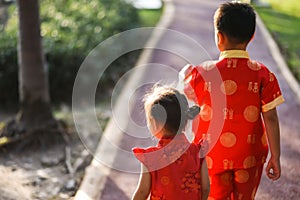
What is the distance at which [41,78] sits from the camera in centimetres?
648

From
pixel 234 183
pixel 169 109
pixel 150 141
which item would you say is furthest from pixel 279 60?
pixel 169 109

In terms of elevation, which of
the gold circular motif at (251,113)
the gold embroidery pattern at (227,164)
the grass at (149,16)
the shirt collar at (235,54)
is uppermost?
the shirt collar at (235,54)

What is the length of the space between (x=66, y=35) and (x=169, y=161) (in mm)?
7004

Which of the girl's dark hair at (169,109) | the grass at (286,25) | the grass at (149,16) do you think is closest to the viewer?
the girl's dark hair at (169,109)

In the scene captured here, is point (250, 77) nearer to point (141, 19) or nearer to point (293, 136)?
point (293, 136)

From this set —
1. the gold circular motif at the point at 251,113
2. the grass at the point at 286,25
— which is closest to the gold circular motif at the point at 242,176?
the gold circular motif at the point at 251,113

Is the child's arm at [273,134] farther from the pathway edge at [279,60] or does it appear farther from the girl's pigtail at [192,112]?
the pathway edge at [279,60]

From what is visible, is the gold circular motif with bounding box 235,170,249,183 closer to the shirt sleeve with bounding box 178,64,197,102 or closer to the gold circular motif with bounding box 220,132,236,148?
the gold circular motif with bounding box 220,132,236,148

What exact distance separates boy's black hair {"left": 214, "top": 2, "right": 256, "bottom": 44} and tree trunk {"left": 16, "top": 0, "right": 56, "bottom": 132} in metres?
3.34

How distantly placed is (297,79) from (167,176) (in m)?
5.51

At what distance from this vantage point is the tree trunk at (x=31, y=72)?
6250 mm

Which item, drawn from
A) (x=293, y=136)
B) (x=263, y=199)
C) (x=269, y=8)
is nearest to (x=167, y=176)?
(x=263, y=199)

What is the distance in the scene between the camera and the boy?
3.32 meters

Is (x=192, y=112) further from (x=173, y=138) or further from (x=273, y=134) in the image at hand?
(x=273, y=134)
